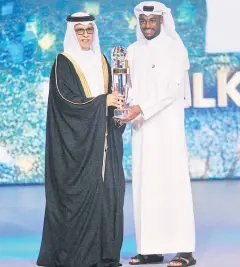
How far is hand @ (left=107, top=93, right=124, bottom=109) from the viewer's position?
7.62 metres

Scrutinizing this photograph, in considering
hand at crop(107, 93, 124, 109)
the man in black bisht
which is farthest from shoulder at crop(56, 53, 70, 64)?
hand at crop(107, 93, 124, 109)

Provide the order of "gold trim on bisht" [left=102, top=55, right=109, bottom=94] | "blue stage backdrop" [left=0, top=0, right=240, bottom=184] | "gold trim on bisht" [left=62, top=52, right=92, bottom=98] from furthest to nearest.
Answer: "blue stage backdrop" [left=0, top=0, right=240, bottom=184] → "gold trim on bisht" [left=102, top=55, right=109, bottom=94] → "gold trim on bisht" [left=62, top=52, right=92, bottom=98]

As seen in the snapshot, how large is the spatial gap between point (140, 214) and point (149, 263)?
36 cm

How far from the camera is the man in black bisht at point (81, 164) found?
7.70 metres

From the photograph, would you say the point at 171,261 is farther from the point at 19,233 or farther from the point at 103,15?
the point at 103,15

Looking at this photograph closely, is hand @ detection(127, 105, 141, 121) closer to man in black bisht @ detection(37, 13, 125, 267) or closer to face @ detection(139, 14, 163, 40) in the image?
man in black bisht @ detection(37, 13, 125, 267)

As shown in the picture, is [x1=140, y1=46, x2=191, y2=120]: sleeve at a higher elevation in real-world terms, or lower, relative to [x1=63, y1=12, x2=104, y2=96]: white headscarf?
lower

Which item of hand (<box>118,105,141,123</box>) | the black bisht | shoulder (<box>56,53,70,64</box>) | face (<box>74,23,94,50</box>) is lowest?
the black bisht

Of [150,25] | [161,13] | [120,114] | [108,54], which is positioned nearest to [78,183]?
[120,114]

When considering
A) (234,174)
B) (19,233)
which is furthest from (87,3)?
(19,233)

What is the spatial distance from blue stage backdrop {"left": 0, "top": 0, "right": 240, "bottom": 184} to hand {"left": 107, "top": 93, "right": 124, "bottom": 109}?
14.9 feet

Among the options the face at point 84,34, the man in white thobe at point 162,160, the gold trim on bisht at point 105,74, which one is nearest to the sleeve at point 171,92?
the man in white thobe at point 162,160

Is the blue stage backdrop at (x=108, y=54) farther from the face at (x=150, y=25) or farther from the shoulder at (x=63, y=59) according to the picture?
the shoulder at (x=63, y=59)

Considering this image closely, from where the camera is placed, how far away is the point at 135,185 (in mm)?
8047
